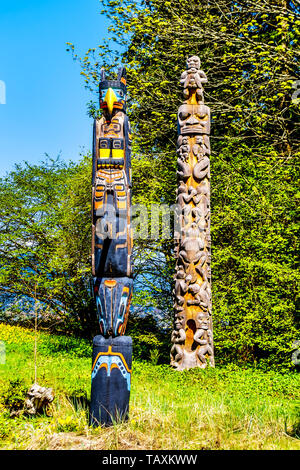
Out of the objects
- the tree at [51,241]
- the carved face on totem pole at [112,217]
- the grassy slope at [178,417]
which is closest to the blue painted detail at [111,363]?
the carved face on totem pole at [112,217]

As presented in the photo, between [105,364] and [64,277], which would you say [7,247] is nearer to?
[64,277]

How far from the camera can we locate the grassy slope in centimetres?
461

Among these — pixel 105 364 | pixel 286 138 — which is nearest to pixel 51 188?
pixel 286 138

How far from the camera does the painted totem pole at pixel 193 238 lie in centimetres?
916

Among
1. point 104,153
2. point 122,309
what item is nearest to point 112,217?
point 104,153

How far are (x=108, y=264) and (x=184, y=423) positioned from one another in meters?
1.86

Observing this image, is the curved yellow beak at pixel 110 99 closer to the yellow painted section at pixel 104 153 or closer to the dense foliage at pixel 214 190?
the yellow painted section at pixel 104 153

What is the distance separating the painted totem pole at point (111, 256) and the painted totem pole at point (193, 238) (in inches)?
151

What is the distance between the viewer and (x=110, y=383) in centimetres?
509

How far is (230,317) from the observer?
35.3 feet

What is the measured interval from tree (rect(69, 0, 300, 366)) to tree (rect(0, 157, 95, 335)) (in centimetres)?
217

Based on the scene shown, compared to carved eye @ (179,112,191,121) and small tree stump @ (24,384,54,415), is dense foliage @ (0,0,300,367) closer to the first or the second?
carved eye @ (179,112,191,121)

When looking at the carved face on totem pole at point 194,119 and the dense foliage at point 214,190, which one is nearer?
the carved face on totem pole at point 194,119

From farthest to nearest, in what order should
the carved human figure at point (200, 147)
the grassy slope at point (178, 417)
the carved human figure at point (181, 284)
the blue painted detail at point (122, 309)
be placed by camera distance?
the carved human figure at point (200, 147) < the carved human figure at point (181, 284) < the blue painted detail at point (122, 309) < the grassy slope at point (178, 417)
